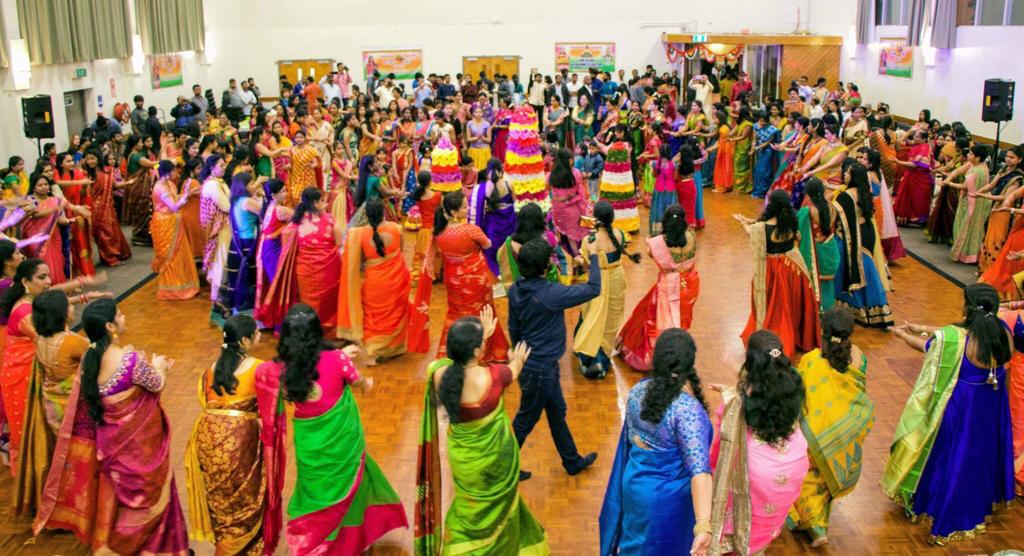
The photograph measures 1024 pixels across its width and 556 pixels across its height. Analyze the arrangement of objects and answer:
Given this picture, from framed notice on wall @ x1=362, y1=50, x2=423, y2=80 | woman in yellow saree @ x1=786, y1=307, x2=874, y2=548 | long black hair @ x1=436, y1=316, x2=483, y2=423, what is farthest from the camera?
framed notice on wall @ x1=362, y1=50, x2=423, y2=80

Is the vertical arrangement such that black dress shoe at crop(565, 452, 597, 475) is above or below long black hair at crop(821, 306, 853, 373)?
→ below

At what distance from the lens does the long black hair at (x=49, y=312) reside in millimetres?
4043

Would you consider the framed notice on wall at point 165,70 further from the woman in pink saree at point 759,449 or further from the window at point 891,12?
the woman in pink saree at point 759,449

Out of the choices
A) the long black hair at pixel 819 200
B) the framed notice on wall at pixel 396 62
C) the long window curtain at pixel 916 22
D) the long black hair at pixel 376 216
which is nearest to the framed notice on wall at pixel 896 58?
the long window curtain at pixel 916 22

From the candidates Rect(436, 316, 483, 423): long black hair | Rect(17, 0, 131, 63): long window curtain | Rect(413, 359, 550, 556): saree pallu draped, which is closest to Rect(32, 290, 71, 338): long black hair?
Rect(413, 359, 550, 556): saree pallu draped

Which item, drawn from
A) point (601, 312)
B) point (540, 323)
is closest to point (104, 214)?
point (601, 312)

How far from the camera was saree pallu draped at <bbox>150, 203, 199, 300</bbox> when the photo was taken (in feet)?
26.6

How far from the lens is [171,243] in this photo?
26.6 feet

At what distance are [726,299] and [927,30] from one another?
9.03 m

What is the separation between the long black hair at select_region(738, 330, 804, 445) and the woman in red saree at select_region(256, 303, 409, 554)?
1.58 metres

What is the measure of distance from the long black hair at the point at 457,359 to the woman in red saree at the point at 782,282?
300cm

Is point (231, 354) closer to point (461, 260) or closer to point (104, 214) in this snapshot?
point (461, 260)

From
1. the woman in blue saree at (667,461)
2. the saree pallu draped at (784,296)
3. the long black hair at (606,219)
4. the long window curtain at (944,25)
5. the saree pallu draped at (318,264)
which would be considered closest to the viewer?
the woman in blue saree at (667,461)

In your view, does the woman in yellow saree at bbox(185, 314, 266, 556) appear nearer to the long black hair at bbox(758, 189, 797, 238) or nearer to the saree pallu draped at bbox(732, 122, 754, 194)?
the long black hair at bbox(758, 189, 797, 238)
